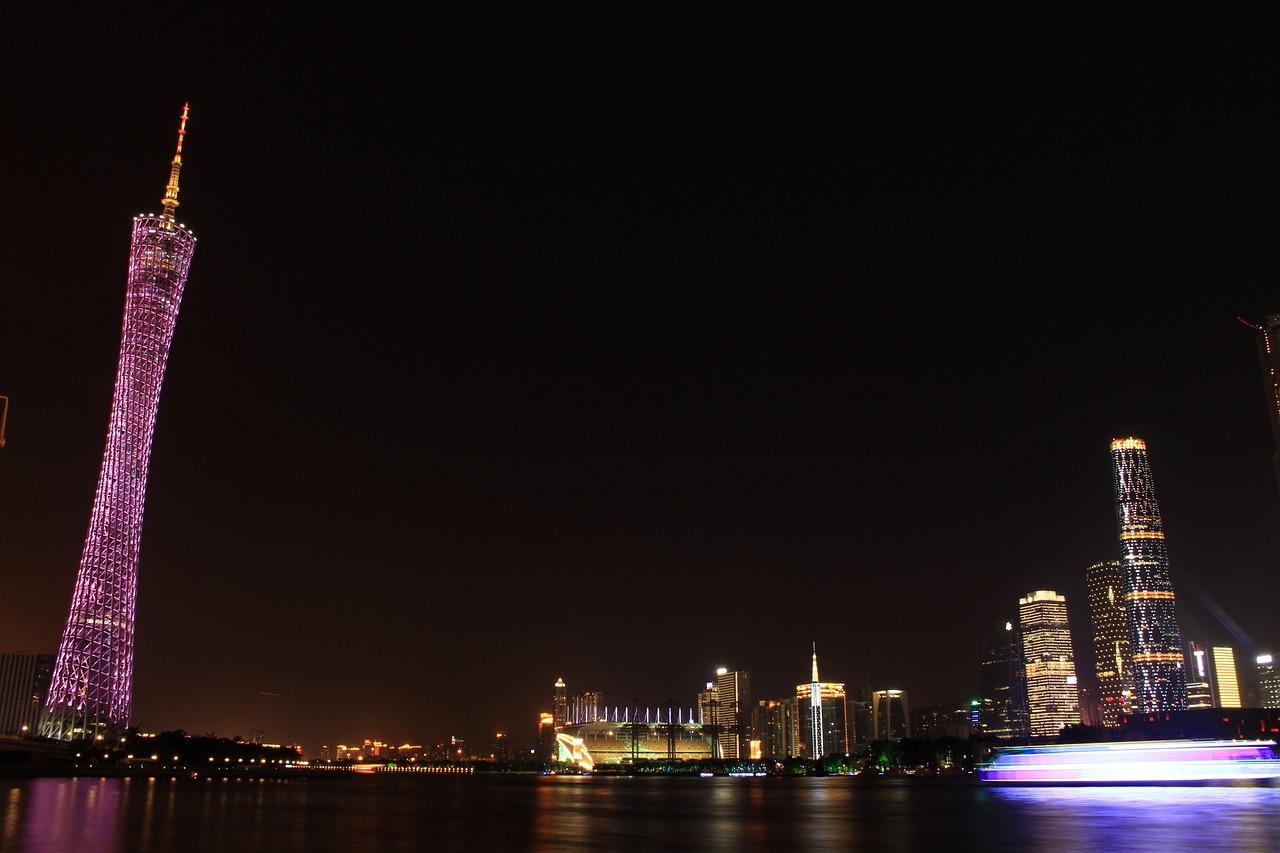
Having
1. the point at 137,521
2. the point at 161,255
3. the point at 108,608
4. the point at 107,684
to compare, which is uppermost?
the point at 161,255

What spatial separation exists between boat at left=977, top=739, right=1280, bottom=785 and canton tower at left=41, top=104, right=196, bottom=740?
8886 centimetres

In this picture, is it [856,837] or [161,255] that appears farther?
[161,255]

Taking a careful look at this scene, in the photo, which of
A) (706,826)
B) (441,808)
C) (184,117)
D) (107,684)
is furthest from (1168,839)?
(184,117)

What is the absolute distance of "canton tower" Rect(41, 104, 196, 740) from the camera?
300 feet

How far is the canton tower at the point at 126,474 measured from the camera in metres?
91.5

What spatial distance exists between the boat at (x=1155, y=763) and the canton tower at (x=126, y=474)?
88861 millimetres

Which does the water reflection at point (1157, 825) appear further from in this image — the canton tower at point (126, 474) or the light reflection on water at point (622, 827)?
the canton tower at point (126, 474)

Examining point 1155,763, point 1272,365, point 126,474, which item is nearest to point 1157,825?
point 1155,763

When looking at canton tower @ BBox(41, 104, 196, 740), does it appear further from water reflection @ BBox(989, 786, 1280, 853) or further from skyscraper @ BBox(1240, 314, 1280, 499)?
skyscraper @ BBox(1240, 314, 1280, 499)

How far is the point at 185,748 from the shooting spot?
148 m

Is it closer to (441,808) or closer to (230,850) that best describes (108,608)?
(441,808)

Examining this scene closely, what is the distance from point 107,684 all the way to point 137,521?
18802mm

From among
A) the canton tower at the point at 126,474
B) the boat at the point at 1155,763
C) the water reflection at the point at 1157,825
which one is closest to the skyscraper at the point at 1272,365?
the boat at the point at 1155,763

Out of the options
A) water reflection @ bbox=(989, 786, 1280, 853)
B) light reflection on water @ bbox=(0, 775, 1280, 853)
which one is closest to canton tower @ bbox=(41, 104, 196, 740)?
light reflection on water @ bbox=(0, 775, 1280, 853)
